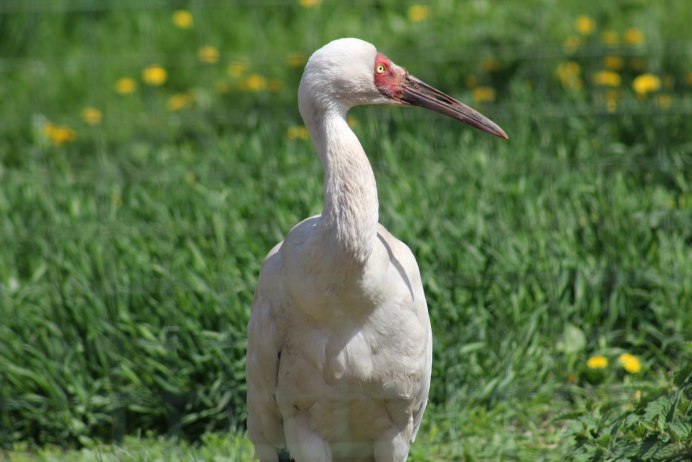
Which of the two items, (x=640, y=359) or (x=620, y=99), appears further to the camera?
(x=620, y=99)

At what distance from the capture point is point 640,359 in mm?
4090

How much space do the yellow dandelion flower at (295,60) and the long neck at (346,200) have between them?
3.17 m

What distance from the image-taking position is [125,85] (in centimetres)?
627

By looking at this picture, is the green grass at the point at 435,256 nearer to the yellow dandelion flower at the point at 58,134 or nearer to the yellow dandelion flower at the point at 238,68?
the yellow dandelion flower at the point at 58,134

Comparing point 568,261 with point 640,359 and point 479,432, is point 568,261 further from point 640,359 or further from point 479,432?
point 479,432

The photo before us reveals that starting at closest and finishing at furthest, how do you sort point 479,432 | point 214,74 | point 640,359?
point 479,432 → point 640,359 → point 214,74

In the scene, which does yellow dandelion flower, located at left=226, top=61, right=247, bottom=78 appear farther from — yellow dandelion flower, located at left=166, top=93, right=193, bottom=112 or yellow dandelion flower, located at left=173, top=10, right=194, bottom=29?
yellow dandelion flower, located at left=173, top=10, right=194, bottom=29

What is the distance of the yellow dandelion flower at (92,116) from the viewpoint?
18.5 ft

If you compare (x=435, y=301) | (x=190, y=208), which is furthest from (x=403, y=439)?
(x=190, y=208)

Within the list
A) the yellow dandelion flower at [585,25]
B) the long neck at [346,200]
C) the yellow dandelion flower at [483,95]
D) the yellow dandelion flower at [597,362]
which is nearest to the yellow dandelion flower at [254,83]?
the yellow dandelion flower at [483,95]

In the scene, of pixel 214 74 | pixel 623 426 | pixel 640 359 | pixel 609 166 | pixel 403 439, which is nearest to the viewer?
pixel 623 426

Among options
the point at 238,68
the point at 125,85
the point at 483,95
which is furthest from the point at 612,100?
the point at 125,85

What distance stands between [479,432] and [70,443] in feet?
4.99

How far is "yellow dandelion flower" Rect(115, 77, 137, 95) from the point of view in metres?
6.27
